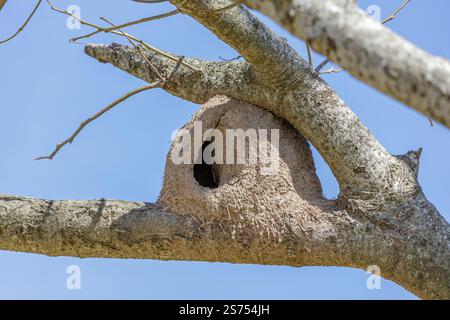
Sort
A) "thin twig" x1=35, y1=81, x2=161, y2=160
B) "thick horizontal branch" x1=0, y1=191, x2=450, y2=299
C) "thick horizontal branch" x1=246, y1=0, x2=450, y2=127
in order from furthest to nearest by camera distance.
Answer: "thin twig" x1=35, y1=81, x2=161, y2=160 → "thick horizontal branch" x1=0, y1=191, x2=450, y2=299 → "thick horizontal branch" x1=246, y1=0, x2=450, y2=127

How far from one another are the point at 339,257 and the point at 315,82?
50.6 inches

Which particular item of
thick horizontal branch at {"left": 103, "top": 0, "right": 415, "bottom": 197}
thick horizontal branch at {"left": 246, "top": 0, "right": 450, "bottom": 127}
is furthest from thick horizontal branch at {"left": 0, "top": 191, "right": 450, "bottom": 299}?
thick horizontal branch at {"left": 246, "top": 0, "right": 450, "bottom": 127}

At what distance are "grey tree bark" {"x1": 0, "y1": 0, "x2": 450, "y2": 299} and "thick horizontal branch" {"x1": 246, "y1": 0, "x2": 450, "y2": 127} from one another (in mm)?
2464

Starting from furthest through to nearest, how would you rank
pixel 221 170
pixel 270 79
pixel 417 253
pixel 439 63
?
pixel 221 170
pixel 270 79
pixel 417 253
pixel 439 63

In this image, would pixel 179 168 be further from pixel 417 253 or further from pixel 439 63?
pixel 439 63

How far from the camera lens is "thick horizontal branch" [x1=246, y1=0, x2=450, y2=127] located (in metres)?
2.50

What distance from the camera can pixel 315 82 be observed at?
539cm

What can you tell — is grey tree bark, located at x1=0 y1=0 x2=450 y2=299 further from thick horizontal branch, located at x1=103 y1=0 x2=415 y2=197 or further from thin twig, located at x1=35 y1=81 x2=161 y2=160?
thin twig, located at x1=35 y1=81 x2=161 y2=160

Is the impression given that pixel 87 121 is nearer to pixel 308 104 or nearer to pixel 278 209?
pixel 278 209

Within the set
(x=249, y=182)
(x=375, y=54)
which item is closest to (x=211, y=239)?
(x=249, y=182)

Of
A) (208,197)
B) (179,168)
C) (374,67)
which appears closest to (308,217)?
(208,197)

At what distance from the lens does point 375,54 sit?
252cm

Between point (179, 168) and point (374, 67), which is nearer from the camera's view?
A: point (374, 67)

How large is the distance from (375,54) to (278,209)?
277 centimetres
